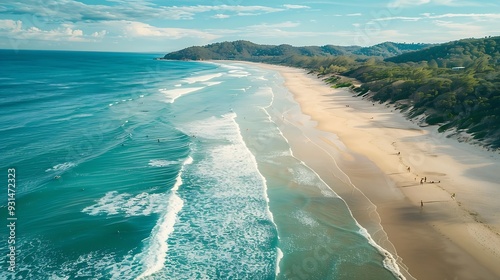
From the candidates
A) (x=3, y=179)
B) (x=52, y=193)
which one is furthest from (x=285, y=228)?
(x=3, y=179)

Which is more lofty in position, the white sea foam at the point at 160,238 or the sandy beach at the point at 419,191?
the sandy beach at the point at 419,191

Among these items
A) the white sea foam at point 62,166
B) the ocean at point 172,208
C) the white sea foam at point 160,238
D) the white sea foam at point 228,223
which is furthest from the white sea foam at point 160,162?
the white sea foam at point 62,166

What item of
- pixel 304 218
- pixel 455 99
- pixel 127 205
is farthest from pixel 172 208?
pixel 455 99

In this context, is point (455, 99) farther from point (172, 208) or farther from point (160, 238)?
point (160, 238)

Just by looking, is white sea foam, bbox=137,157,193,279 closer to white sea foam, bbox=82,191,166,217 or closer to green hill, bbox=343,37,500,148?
white sea foam, bbox=82,191,166,217

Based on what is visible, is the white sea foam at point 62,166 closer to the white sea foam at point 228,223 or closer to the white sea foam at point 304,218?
the white sea foam at point 228,223

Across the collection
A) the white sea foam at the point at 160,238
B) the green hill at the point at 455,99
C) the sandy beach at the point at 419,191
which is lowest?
the white sea foam at the point at 160,238

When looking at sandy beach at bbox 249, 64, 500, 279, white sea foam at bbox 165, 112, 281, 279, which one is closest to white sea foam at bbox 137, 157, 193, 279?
white sea foam at bbox 165, 112, 281, 279
